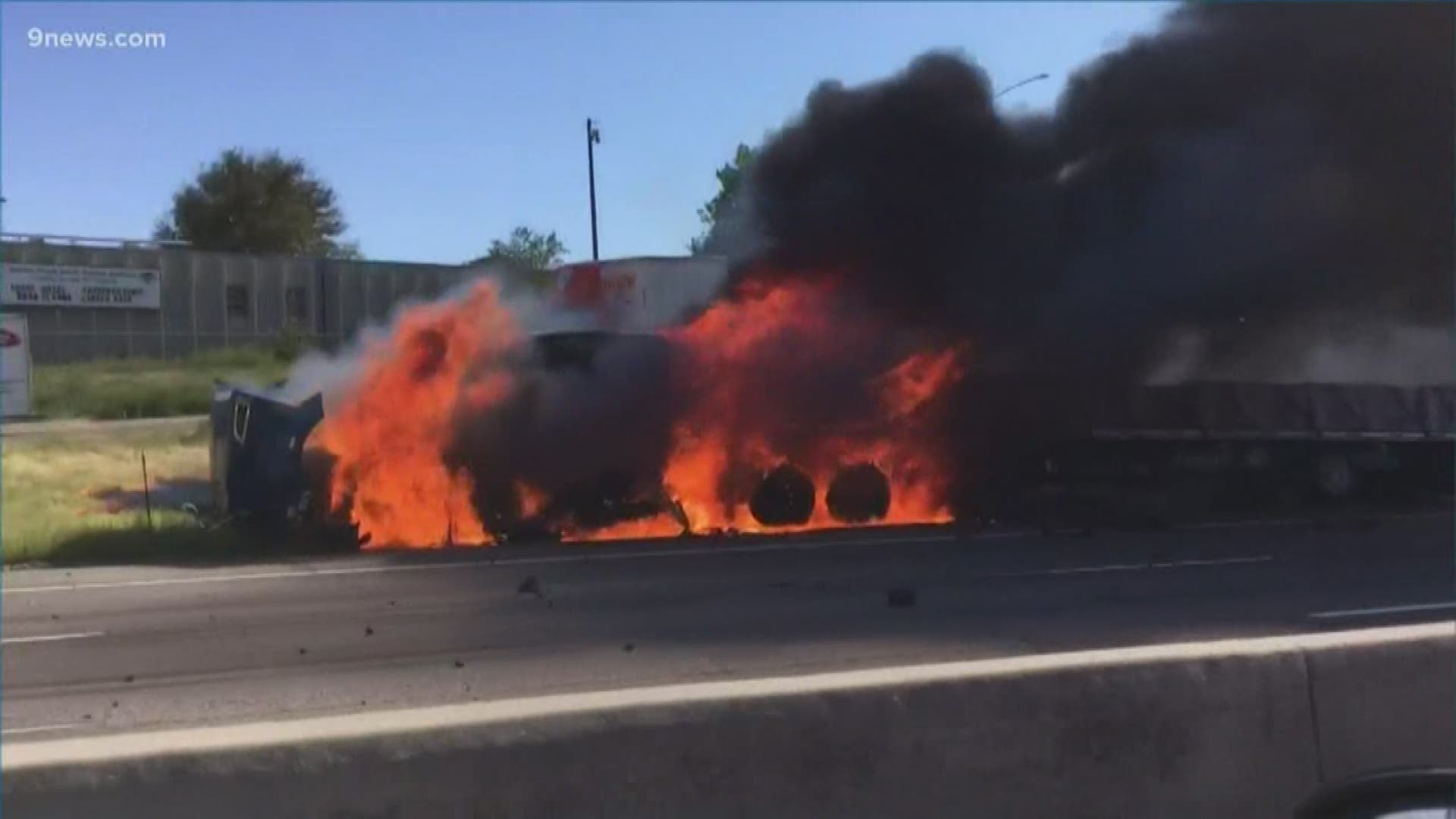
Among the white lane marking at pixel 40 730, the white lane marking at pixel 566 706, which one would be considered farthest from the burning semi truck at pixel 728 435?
the white lane marking at pixel 566 706

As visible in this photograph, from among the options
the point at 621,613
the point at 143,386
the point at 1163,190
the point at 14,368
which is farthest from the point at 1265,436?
the point at 143,386

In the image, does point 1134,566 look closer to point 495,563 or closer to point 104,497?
point 495,563

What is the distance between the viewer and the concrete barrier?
3.61 meters

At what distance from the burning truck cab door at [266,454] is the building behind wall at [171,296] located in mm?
17817

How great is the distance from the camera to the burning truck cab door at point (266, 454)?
17.2 m

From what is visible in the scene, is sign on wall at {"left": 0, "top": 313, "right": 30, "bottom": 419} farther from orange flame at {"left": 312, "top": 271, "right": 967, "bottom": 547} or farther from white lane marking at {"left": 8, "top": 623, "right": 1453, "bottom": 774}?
white lane marking at {"left": 8, "top": 623, "right": 1453, "bottom": 774}

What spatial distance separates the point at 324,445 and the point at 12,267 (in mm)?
22752

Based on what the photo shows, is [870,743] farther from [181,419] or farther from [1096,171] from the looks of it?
[181,419]

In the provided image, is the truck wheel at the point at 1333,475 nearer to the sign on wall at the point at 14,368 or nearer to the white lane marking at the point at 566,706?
the white lane marking at the point at 566,706

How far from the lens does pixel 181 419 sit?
29.8 metres

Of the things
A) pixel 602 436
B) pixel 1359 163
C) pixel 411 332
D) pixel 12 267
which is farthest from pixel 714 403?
pixel 12 267

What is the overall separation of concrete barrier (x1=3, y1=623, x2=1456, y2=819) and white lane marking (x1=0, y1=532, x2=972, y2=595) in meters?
11.1

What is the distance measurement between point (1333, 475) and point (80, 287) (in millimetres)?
30121

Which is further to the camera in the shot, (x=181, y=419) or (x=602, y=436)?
(x=181, y=419)
